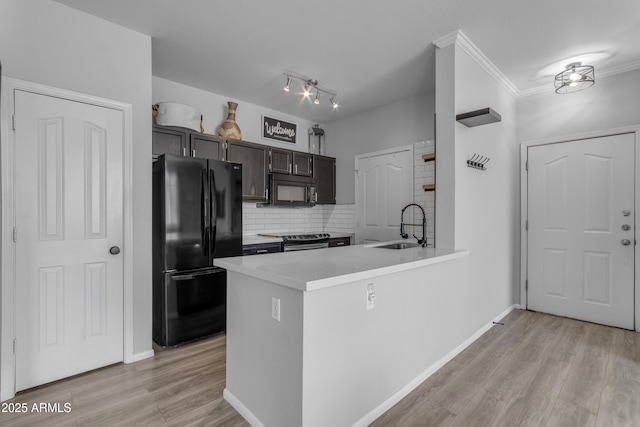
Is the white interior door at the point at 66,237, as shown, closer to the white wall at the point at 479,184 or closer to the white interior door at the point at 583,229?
the white wall at the point at 479,184

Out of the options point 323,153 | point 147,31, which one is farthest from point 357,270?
point 323,153

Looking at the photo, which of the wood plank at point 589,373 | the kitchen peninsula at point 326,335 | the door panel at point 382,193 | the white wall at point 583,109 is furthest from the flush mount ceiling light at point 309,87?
the wood plank at point 589,373

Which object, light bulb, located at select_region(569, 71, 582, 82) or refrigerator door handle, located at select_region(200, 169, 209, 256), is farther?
light bulb, located at select_region(569, 71, 582, 82)

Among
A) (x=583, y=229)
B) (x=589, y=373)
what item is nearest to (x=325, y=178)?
(x=583, y=229)

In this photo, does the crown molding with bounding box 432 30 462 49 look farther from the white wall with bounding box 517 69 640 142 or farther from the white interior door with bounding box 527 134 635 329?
the white interior door with bounding box 527 134 635 329

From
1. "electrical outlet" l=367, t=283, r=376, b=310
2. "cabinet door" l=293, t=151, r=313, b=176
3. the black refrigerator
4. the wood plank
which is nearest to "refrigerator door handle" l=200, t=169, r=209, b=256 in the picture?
the black refrigerator

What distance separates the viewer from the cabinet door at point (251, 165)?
399 centimetres

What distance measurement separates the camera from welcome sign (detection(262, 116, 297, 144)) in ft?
15.4

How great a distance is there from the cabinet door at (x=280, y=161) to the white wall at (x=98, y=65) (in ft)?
5.99

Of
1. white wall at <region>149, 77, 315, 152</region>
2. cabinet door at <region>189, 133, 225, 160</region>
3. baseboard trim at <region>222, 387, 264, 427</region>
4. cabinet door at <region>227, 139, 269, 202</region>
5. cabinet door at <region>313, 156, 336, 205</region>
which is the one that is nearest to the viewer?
baseboard trim at <region>222, 387, 264, 427</region>

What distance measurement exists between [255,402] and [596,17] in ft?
12.2

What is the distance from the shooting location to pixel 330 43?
2.95 m

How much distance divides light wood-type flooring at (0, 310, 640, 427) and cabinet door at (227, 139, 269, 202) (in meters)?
1.93

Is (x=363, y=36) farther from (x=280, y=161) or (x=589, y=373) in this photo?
(x=589, y=373)
